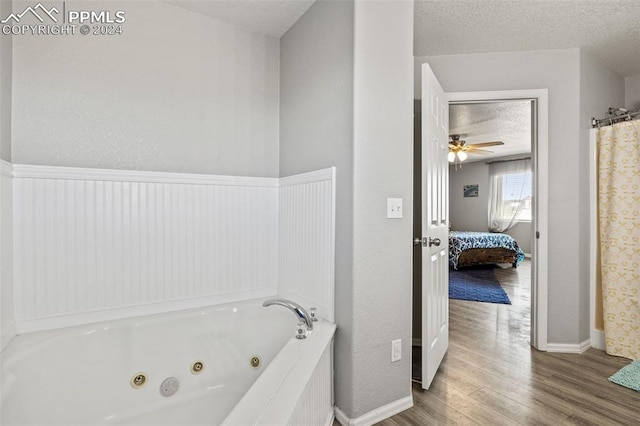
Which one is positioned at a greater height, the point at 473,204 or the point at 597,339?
the point at 473,204

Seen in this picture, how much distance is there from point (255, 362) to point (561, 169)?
8.79 ft

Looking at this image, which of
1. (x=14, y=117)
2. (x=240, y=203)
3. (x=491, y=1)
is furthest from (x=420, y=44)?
(x=14, y=117)

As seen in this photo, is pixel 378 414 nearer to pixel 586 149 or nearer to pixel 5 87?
pixel 5 87

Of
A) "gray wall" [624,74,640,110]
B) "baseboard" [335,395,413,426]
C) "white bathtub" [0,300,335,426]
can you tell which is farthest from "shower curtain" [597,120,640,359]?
"white bathtub" [0,300,335,426]

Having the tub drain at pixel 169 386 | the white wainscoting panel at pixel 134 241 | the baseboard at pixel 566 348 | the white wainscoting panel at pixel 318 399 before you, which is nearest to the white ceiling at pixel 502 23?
the white wainscoting panel at pixel 134 241

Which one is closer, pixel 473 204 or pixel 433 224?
pixel 433 224

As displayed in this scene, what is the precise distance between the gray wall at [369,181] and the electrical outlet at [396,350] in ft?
0.10

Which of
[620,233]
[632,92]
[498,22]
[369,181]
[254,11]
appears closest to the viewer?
[369,181]

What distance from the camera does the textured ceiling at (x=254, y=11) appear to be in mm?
1983

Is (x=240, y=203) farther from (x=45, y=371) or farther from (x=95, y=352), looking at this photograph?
(x=45, y=371)

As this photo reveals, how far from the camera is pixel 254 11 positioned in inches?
81.3

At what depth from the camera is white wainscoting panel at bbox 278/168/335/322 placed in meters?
1.76

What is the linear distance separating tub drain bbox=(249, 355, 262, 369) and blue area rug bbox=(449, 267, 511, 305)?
118 inches

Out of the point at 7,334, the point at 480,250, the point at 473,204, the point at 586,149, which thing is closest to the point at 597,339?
the point at 586,149
